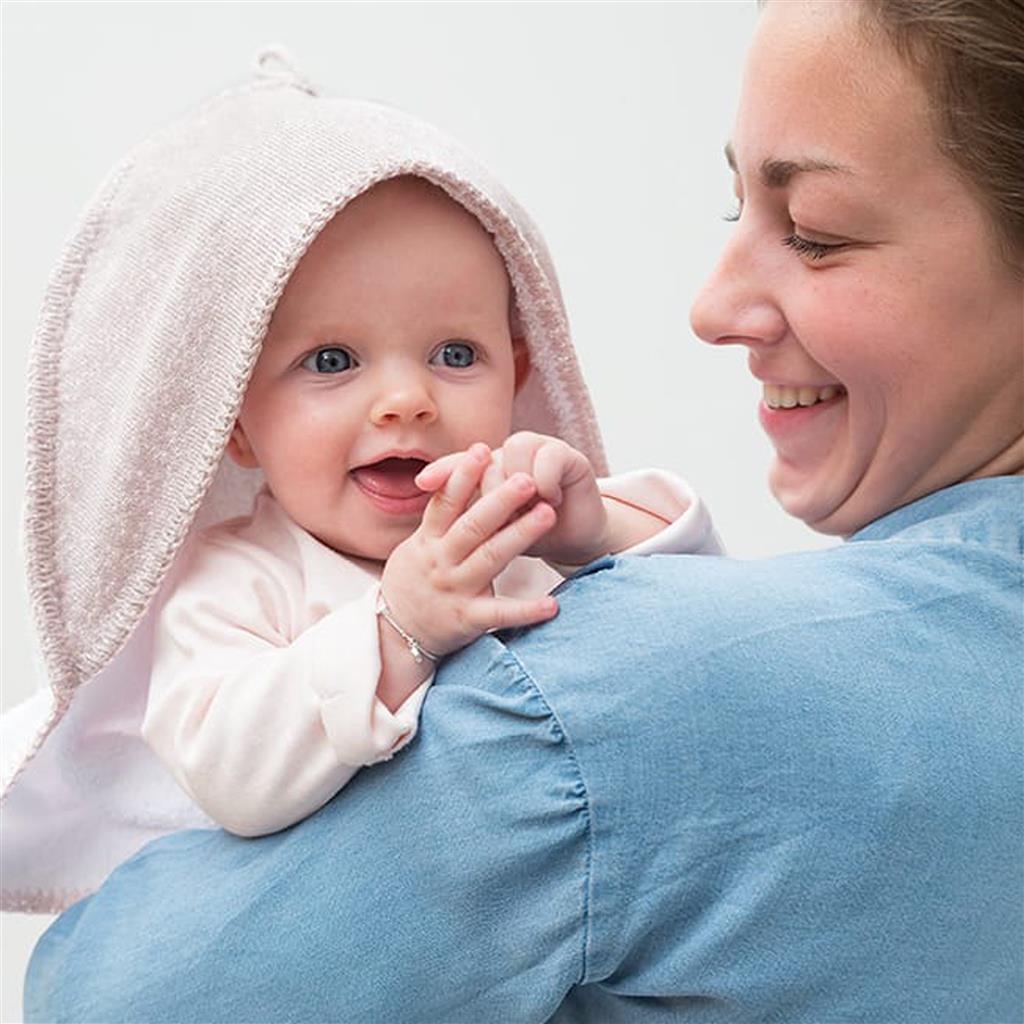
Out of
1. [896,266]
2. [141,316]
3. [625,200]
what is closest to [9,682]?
[625,200]

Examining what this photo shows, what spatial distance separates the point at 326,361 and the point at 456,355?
125mm

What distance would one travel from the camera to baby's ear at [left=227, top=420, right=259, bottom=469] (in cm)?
164

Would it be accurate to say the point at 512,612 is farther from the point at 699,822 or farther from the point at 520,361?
the point at 520,361

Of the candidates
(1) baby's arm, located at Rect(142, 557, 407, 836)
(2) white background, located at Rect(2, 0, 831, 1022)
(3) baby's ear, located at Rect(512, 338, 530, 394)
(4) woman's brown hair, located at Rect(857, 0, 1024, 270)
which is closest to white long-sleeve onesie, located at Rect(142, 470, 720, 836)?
(1) baby's arm, located at Rect(142, 557, 407, 836)

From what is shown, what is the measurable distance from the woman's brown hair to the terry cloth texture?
42 cm

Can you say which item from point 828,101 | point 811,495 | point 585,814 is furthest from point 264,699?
point 828,101

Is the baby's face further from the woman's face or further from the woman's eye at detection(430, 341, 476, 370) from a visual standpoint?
the woman's face

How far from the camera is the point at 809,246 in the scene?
4.72 ft

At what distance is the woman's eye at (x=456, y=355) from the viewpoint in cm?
162

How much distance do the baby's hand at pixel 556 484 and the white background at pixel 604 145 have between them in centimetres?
192

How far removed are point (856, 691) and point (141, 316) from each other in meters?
0.73

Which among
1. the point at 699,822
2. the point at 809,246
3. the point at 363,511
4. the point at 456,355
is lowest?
the point at 699,822

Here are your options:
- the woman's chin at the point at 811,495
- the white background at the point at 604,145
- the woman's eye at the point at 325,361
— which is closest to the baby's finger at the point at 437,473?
the woman's eye at the point at 325,361

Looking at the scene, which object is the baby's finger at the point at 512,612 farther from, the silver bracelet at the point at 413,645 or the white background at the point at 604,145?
the white background at the point at 604,145
